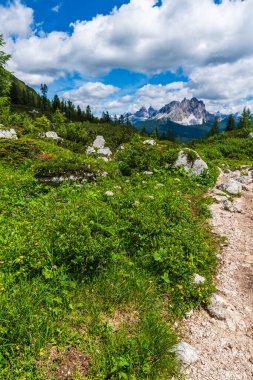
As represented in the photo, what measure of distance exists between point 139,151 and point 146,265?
1044cm

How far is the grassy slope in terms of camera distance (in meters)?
4.06

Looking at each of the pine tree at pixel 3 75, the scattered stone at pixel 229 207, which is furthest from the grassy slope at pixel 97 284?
the pine tree at pixel 3 75

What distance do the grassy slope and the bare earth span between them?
42 centimetres

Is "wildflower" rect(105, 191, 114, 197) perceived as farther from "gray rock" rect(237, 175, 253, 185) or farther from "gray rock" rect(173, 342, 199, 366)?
"gray rock" rect(237, 175, 253, 185)

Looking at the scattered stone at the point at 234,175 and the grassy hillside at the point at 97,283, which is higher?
the scattered stone at the point at 234,175

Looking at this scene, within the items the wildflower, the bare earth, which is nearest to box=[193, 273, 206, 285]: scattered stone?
the bare earth

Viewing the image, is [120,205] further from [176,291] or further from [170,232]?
[176,291]

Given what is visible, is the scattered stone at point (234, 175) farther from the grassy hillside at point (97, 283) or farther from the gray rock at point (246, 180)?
the grassy hillside at point (97, 283)

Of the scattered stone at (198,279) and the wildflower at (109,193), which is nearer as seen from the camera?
the scattered stone at (198,279)

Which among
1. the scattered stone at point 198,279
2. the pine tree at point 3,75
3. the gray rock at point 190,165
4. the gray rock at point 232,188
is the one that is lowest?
the scattered stone at point 198,279

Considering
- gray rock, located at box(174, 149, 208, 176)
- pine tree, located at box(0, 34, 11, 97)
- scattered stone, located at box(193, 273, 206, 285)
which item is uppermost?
pine tree, located at box(0, 34, 11, 97)

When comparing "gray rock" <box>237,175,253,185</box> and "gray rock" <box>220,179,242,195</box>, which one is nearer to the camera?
"gray rock" <box>220,179,242,195</box>

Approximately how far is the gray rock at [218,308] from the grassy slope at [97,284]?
0.23 meters

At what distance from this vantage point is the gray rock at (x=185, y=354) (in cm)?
435
